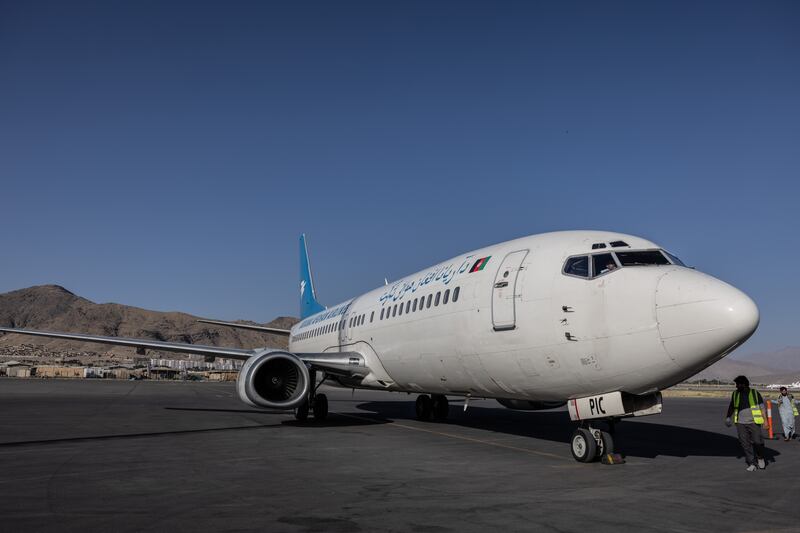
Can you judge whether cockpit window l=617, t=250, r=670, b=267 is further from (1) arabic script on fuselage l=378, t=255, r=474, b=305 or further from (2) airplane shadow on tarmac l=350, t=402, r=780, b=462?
(1) arabic script on fuselage l=378, t=255, r=474, b=305

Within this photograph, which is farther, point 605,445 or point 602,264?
point 605,445

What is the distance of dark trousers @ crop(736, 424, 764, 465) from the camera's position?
962 centimetres

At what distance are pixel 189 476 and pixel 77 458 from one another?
297 centimetres

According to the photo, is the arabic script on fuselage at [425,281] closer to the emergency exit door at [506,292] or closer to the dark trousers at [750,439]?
the emergency exit door at [506,292]

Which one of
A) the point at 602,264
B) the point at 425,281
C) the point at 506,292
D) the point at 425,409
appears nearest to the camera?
the point at 602,264

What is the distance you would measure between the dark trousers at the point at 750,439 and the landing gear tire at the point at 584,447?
91.0 inches

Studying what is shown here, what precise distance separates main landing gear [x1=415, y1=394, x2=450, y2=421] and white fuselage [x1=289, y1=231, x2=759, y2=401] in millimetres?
4568

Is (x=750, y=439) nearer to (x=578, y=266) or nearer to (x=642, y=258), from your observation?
(x=642, y=258)

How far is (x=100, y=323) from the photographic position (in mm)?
153125

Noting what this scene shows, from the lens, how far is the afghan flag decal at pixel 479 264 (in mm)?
12406

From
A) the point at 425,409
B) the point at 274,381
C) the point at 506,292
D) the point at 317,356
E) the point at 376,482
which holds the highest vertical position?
the point at 506,292

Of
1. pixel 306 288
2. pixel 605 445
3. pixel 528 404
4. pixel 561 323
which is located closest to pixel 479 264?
pixel 561 323

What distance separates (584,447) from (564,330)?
2.09m

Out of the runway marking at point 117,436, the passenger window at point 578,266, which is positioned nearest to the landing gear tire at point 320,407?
the runway marking at point 117,436
